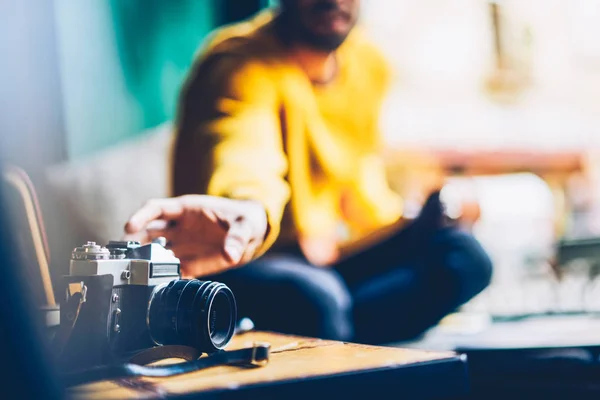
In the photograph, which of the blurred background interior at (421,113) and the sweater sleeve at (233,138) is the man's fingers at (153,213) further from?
the blurred background interior at (421,113)

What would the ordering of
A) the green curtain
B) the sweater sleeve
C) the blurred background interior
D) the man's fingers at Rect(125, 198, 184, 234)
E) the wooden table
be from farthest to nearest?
the green curtain
the blurred background interior
the sweater sleeve
the man's fingers at Rect(125, 198, 184, 234)
the wooden table

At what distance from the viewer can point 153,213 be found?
0.79 meters

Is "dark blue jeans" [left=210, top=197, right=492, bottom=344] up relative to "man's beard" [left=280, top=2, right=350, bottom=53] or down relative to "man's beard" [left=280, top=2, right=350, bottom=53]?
down

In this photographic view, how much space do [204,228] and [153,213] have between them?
0.08m

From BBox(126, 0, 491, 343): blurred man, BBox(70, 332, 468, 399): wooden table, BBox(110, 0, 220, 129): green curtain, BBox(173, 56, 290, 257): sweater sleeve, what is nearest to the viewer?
BBox(70, 332, 468, 399): wooden table

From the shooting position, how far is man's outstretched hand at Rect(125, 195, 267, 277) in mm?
812

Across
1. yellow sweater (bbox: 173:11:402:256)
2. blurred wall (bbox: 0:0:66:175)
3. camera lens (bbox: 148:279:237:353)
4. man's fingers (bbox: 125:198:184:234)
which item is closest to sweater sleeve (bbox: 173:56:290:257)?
yellow sweater (bbox: 173:11:402:256)

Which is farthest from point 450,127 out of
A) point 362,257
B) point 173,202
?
point 173,202

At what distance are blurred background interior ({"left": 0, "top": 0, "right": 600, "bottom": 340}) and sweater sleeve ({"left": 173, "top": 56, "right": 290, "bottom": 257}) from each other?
9 centimetres

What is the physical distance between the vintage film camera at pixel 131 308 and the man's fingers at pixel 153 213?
210 millimetres

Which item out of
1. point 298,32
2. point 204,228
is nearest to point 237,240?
point 204,228

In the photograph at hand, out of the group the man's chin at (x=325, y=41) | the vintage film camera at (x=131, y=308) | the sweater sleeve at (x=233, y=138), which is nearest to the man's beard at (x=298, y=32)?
the man's chin at (x=325, y=41)

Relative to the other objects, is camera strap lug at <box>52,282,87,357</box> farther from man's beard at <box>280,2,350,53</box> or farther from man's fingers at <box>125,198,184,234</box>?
man's beard at <box>280,2,350,53</box>

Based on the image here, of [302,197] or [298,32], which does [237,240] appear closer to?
[302,197]
